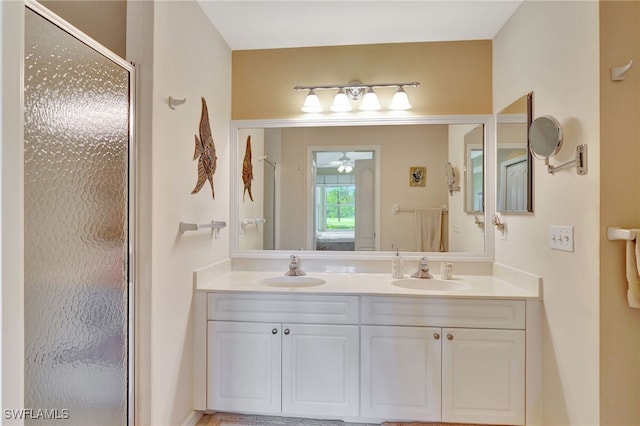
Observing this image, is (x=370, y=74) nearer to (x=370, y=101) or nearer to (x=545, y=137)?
(x=370, y=101)

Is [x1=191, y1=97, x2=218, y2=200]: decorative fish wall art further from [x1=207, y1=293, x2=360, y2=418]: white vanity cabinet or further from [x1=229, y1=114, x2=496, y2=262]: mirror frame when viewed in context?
[x1=207, y1=293, x2=360, y2=418]: white vanity cabinet

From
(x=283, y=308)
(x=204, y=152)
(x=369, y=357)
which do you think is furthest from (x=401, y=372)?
(x=204, y=152)

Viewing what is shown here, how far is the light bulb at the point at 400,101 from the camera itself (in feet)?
7.48

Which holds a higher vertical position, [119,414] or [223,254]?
[223,254]

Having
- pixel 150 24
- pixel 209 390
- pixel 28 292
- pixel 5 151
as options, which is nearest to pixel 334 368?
pixel 209 390

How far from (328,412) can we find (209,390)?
67 cm

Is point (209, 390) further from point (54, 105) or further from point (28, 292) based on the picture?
point (54, 105)

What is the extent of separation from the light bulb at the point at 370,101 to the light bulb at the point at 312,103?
0.31 metres

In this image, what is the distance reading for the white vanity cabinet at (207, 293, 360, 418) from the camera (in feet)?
6.14

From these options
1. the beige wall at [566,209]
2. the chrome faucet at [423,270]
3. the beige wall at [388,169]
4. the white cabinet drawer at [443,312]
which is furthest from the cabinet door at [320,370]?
the beige wall at [566,209]
